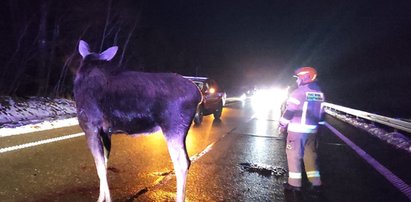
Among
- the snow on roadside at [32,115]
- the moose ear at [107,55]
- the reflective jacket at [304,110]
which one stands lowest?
the snow on roadside at [32,115]

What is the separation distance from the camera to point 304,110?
20.9 ft

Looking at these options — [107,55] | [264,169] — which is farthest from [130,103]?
[264,169]

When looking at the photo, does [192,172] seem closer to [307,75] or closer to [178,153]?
[307,75]

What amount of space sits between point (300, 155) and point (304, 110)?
2.40 ft

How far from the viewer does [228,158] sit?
9.00 meters

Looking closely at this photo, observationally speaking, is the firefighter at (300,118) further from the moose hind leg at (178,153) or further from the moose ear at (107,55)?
the moose ear at (107,55)

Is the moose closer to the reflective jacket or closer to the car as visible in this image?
the reflective jacket

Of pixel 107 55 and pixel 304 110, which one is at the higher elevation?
pixel 107 55

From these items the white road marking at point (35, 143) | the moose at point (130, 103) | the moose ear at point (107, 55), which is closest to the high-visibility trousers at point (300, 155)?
the moose at point (130, 103)

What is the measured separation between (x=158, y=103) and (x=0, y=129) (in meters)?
9.19

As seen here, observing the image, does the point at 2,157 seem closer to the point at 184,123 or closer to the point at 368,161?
the point at 184,123

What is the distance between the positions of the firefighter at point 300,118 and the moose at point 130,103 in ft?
7.29

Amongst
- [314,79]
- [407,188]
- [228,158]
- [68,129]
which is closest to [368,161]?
[407,188]

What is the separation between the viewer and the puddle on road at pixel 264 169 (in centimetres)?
757
